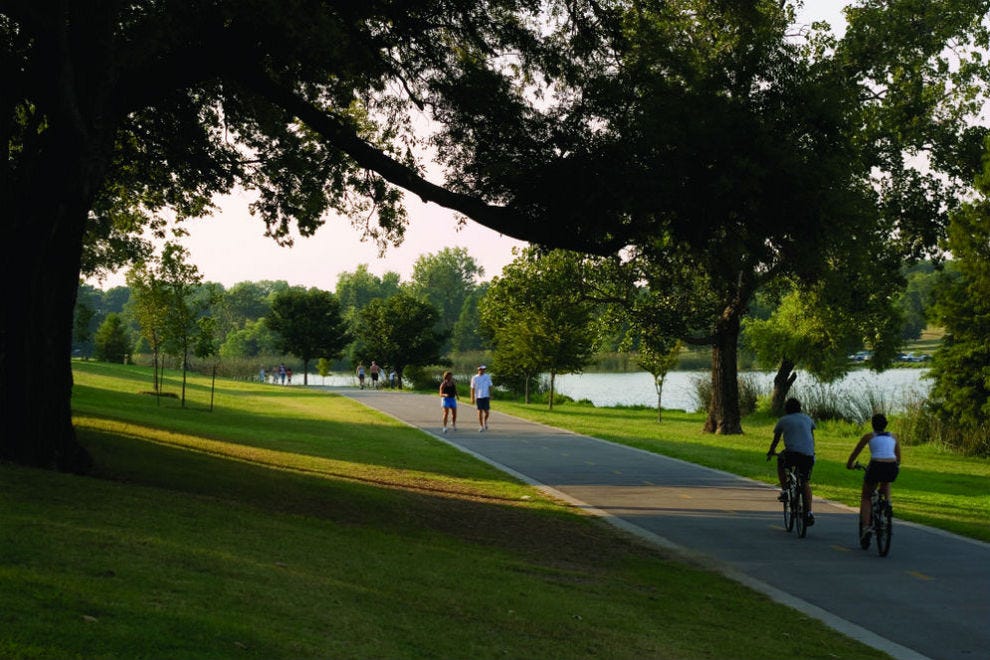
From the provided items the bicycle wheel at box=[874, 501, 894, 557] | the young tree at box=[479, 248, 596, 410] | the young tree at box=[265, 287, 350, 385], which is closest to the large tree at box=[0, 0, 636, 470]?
the bicycle wheel at box=[874, 501, 894, 557]

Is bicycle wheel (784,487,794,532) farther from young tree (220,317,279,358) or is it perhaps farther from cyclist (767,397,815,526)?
young tree (220,317,279,358)

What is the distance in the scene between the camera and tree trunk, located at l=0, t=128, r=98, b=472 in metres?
11.9

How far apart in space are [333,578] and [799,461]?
7022 mm

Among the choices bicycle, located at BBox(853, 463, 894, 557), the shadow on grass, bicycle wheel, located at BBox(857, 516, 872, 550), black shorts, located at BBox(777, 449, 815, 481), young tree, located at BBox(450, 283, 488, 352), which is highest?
young tree, located at BBox(450, 283, 488, 352)

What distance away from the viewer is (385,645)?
5.73 meters

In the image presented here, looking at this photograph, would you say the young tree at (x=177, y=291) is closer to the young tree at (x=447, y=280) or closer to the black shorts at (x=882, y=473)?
the black shorts at (x=882, y=473)

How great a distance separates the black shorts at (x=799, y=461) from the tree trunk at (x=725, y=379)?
58.7ft

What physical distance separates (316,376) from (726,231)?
298ft

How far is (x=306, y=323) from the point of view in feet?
252

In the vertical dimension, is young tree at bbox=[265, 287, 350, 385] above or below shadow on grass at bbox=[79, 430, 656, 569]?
above

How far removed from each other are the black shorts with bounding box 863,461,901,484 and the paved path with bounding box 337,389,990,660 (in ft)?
2.52

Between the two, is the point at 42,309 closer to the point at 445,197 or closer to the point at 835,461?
the point at 445,197

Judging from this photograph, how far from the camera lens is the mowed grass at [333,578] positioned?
5.39 m

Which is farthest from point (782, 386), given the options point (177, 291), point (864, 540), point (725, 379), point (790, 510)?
point (864, 540)
